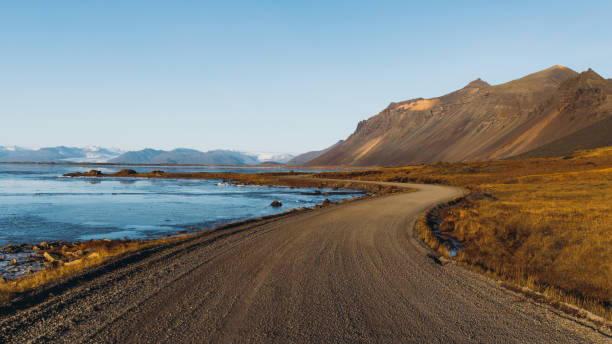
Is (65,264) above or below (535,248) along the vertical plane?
below

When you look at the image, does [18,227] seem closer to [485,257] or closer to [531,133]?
[485,257]

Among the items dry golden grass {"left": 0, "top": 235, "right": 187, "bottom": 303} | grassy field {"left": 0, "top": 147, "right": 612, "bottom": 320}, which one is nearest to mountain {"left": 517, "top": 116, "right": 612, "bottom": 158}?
grassy field {"left": 0, "top": 147, "right": 612, "bottom": 320}

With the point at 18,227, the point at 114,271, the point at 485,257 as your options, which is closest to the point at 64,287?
the point at 114,271

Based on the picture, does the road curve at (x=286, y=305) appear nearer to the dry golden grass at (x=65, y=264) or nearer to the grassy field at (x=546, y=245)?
the dry golden grass at (x=65, y=264)

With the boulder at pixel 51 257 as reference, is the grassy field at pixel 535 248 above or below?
above

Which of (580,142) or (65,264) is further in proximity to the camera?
(580,142)

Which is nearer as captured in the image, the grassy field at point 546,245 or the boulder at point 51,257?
the grassy field at point 546,245

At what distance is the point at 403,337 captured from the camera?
627 centimetres

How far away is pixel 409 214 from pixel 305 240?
1124cm

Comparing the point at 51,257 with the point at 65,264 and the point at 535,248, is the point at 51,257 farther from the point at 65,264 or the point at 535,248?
the point at 535,248

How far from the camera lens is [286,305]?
7613 millimetres

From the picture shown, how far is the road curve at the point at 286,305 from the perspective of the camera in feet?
20.9

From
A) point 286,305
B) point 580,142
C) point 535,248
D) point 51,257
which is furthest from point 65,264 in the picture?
point 580,142

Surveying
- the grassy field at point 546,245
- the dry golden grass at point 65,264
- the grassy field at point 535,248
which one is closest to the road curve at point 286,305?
the dry golden grass at point 65,264
